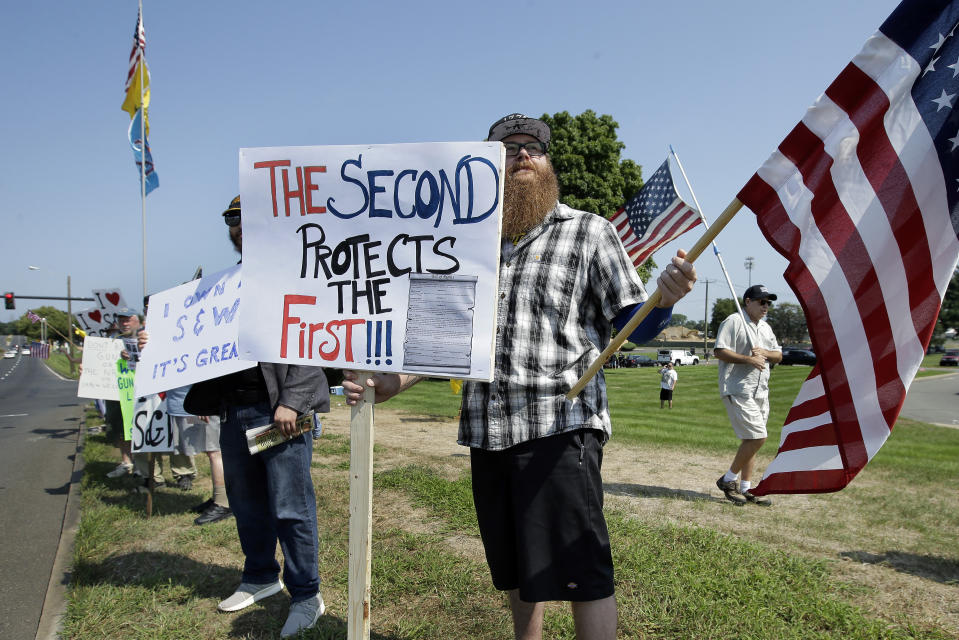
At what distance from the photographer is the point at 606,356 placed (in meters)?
2.05

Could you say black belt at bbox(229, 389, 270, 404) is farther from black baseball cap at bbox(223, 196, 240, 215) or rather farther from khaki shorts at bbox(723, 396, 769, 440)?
khaki shorts at bbox(723, 396, 769, 440)

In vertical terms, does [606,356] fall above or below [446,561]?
above

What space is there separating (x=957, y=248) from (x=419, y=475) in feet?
17.0

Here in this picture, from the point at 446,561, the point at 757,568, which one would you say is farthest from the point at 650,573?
the point at 446,561

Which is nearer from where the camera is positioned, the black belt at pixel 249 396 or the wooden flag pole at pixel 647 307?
the wooden flag pole at pixel 647 307

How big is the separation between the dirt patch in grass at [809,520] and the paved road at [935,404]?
12.6 metres

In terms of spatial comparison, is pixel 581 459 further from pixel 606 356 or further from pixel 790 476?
pixel 790 476

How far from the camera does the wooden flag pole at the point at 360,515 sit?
6.49 ft

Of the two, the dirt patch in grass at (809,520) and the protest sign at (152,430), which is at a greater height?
the protest sign at (152,430)

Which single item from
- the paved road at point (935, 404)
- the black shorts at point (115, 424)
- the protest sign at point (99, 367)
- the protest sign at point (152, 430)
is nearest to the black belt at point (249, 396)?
the protest sign at point (152, 430)

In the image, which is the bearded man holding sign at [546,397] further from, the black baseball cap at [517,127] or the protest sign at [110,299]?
the protest sign at [110,299]

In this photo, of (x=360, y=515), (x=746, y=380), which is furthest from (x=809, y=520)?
(x=360, y=515)

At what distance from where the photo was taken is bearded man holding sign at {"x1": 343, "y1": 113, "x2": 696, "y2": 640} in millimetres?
2002

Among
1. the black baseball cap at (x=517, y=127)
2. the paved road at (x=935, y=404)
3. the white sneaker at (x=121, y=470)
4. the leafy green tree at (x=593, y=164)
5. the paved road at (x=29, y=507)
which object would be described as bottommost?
the paved road at (x=935, y=404)
